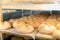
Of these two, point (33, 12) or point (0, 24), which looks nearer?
point (0, 24)

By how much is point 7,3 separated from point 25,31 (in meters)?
0.25

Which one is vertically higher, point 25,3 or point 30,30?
point 25,3

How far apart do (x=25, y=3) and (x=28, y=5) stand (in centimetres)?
3

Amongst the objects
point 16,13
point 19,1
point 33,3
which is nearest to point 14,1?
point 19,1

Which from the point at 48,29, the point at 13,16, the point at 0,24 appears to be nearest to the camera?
the point at 48,29

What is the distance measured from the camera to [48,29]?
29.6 inches

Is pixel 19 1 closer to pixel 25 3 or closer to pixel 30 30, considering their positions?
pixel 25 3

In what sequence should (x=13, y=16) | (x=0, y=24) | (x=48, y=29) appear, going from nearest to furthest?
1. (x=48, y=29)
2. (x=0, y=24)
3. (x=13, y=16)

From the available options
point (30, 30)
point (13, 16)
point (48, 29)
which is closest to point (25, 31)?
point (30, 30)

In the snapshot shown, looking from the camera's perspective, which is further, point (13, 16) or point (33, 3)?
point (13, 16)

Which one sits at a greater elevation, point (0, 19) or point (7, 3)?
point (7, 3)

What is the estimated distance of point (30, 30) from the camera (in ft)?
2.55

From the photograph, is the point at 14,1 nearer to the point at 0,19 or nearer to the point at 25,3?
the point at 25,3

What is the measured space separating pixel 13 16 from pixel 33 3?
47cm
